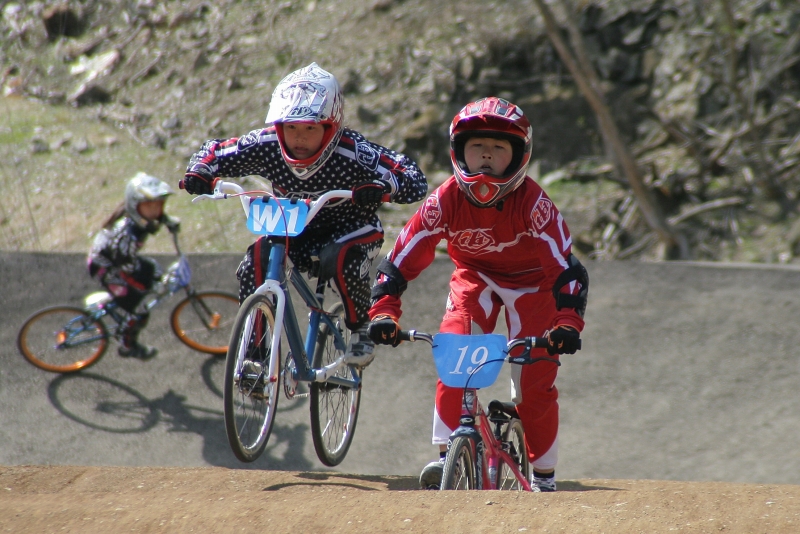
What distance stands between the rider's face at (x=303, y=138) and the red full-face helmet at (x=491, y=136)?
110 cm

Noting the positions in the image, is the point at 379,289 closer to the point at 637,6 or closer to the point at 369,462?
the point at 369,462

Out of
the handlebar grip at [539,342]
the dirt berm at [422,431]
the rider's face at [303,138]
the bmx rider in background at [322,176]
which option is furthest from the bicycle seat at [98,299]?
the handlebar grip at [539,342]

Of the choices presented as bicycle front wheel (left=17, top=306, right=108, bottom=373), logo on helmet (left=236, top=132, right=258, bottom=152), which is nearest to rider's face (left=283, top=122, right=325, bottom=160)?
logo on helmet (left=236, top=132, right=258, bottom=152)

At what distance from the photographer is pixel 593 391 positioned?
6.30 meters

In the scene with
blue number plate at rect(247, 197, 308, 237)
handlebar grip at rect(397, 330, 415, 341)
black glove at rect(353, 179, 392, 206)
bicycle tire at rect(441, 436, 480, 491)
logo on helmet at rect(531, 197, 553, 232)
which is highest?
black glove at rect(353, 179, 392, 206)

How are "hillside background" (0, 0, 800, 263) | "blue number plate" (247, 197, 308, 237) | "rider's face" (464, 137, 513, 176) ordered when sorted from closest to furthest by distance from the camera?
1. "rider's face" (464, 137, 513, 176)
2. "blue number plate" (247, 197, 308, 237)
3. "hillside background" (0, 0, 800, 263)

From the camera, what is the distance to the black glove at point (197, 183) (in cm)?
465

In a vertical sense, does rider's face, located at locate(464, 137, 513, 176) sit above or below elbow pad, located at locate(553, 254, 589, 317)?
above

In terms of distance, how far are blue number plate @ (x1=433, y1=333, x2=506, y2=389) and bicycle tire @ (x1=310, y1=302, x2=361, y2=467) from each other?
168cm

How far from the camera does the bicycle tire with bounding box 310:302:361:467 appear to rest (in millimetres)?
4930

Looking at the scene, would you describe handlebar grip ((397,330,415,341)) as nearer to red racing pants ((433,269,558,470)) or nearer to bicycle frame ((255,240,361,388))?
red racing pants ((433,269,558,470))

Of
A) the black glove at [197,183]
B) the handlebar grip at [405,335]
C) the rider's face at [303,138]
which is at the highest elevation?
the rider's face at [303,138]

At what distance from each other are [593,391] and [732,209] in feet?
25.1

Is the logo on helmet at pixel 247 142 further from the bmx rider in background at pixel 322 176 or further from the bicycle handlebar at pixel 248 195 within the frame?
the bicycle handlebar at pixel 248 195
